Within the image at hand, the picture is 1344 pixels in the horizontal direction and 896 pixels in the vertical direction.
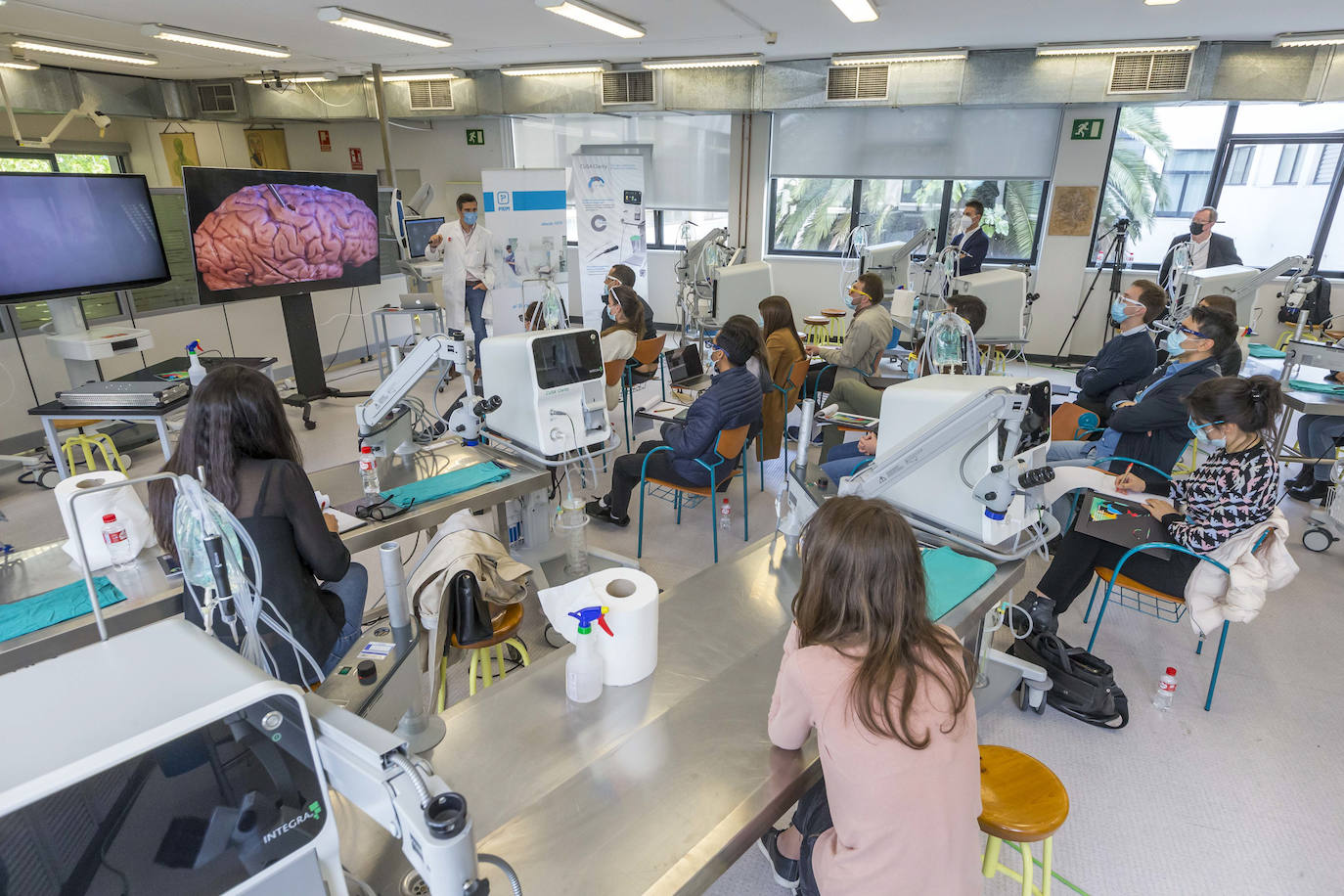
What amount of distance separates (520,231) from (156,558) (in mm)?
5820

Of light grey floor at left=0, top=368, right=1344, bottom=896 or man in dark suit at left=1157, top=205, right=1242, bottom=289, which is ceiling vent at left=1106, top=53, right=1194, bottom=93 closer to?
man in dark suit at left=1157, top=205, right=1242, bottom=289

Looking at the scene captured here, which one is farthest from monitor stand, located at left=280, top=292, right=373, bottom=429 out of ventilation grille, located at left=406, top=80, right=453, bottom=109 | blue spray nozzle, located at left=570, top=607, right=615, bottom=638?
blue spray nozzle, located at left=570, top=607, right=615, bottom=638

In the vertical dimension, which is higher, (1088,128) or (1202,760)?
(1088,128)

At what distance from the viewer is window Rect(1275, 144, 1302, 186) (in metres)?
6.55

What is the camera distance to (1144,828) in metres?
2.19

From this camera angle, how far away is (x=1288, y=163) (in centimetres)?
660

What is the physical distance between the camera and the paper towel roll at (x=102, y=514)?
6.62ft

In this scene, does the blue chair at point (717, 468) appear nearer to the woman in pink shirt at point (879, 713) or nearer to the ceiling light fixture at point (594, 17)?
the woman in pink shirt at point (879, 713)

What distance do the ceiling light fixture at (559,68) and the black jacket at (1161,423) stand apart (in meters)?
6.31

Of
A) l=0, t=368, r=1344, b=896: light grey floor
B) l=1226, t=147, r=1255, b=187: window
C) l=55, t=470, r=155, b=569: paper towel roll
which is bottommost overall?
l=0, t=368, r=1344, b=896: light grey floor

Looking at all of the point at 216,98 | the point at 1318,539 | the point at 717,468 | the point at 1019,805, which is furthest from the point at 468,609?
the point at 216,98

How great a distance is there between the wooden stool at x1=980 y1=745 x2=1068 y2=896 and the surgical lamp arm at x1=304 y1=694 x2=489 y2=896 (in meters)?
1.18

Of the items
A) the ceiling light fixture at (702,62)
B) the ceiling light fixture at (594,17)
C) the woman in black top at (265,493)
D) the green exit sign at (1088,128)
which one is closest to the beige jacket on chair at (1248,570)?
the woman in black top at (265,493)

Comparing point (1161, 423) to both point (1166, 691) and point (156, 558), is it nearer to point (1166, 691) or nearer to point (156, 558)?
point (1166, 691)
